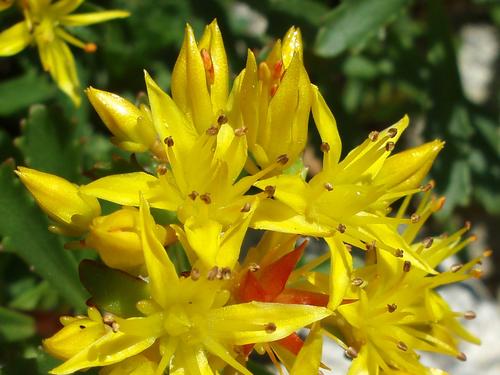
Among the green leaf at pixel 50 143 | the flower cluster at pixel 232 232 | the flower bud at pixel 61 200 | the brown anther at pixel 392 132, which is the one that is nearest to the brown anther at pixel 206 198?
the flower cluster at pixel 232 232

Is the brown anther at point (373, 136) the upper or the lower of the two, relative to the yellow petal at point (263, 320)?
upper

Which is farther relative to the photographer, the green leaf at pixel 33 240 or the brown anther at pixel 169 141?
the green leaf at pixel 33 240

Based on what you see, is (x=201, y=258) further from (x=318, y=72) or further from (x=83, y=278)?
(x=318, y=72)

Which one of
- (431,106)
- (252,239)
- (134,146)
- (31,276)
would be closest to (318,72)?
(431,106)

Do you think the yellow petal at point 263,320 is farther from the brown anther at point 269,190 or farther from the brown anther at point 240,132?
the brown anther at point 240,132

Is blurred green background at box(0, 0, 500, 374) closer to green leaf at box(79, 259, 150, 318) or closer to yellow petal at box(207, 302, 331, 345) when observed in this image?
green leaf at box(79, 259, 150, 318)

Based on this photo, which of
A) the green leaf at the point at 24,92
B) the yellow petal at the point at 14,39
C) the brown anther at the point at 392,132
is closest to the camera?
the brown anther at the point at 392,132

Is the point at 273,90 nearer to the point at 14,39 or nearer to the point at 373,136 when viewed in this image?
the point at 373,136

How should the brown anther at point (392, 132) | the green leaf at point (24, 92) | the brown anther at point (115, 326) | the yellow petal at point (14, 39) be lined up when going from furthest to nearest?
the green leaf at point (24, 92) < the yellow petal at point (14, 39) < the brown anther at point (392, 132) < the brown anther at point (115, 326)
